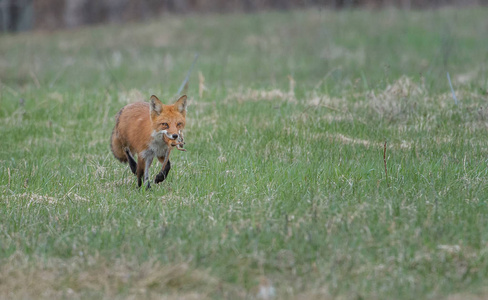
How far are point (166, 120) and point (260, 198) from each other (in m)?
1.27

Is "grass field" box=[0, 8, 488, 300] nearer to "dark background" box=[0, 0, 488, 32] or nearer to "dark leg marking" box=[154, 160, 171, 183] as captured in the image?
"dark leg marking" box=[154, 160, 171, 183]

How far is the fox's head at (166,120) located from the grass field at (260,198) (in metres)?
0.72

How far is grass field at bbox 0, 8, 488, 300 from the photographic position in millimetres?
4695

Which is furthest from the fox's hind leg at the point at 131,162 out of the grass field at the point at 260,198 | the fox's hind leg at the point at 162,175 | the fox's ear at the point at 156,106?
the fox's ear at the point at 156,106

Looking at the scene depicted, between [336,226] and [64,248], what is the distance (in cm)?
238

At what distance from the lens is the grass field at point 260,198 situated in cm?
470

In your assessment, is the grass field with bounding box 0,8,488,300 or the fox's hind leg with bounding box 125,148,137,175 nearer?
the grass field with bounding box 0,8,488,300

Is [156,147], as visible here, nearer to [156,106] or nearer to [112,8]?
[156,106]

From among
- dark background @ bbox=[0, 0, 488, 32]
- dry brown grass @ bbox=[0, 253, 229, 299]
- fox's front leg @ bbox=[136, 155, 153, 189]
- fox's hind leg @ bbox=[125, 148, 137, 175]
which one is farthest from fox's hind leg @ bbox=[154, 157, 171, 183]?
dark background @ bbox=[0, 0, 488, 32]

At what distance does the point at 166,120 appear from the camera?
6.00m

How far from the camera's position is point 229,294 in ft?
14.9

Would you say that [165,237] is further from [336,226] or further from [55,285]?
[336,226]

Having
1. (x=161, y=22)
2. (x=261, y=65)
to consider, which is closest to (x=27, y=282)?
(x=261, y=65)

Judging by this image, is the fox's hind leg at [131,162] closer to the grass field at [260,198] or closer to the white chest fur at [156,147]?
the grass field at [260,198]
